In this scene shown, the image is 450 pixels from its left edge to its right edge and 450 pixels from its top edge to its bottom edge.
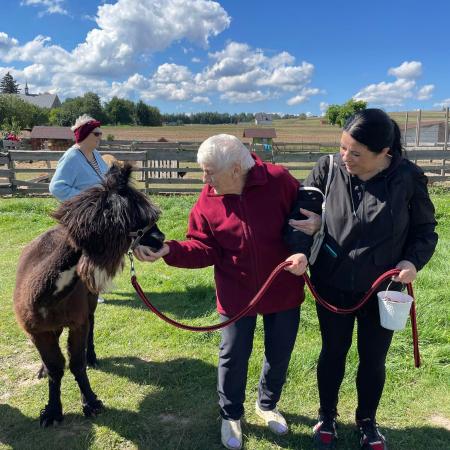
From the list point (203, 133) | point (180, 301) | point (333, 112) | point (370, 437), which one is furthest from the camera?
point (203, 133)

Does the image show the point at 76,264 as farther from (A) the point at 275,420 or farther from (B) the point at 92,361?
(A) the point at 275,420

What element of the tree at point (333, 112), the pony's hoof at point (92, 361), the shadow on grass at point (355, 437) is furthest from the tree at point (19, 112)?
the shadow on grass at point (355, 437)

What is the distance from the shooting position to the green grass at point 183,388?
301 cm

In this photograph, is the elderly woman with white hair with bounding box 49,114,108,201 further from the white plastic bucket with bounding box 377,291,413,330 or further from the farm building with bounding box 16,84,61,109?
the farm building with bounding box 16,84,61,109

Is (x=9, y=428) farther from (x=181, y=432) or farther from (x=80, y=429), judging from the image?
(x=181, y=432)

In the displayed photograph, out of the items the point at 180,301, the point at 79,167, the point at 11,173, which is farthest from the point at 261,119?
the point at 79,167

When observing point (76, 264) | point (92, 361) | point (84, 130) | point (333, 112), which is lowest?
point (92, 361)

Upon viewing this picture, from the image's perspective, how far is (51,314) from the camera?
2904mm

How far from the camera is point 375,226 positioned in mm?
2336

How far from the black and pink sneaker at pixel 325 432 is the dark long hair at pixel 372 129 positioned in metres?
1.90

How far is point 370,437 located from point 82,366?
220cm

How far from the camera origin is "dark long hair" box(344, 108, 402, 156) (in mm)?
2203

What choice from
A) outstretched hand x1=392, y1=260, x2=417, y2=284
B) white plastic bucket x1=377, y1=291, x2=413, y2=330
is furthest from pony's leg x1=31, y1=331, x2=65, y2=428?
outstretched hand x1=392, y1=260, x2=417, y2=284

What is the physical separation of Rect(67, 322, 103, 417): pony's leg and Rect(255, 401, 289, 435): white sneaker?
4.32ft
